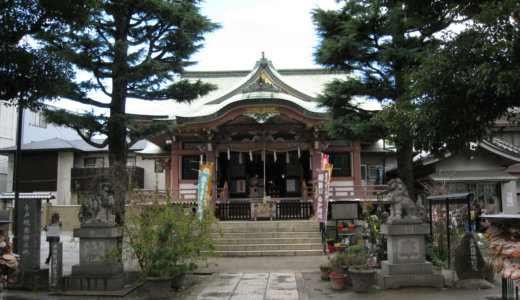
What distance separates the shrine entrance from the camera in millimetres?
23391

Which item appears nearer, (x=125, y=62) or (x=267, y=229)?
(x=125, y=62)

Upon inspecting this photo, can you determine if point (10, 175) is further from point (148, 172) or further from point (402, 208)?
point (402, 208)

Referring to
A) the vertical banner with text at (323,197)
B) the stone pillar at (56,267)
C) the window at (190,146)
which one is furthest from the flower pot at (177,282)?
the window at (190,146)

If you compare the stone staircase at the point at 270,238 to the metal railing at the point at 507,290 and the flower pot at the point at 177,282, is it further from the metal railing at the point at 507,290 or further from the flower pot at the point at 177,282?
the metal railing at the point at 507,290

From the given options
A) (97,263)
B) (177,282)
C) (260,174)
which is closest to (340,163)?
(260,174)

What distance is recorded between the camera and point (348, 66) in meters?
13.4

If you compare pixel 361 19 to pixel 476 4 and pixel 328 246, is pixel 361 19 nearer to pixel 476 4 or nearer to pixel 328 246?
pixel 476 4

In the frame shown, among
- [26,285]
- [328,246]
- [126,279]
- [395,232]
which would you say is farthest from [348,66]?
[26,285]

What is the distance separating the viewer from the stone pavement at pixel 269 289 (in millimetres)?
9023

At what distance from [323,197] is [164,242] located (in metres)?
8.37

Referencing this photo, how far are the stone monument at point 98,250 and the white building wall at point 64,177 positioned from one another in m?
23.6

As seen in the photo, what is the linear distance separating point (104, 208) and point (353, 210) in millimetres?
10282

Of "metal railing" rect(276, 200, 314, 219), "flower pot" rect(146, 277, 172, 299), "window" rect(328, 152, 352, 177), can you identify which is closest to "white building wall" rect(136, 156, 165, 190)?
"window" rect(328, 152, 352, 177)

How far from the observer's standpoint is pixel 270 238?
53.6 feet
